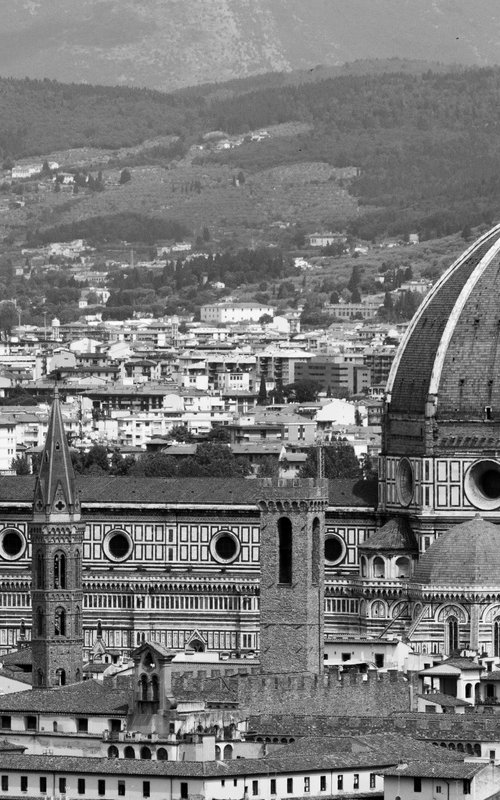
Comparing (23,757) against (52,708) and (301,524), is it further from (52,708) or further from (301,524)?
(301,524)

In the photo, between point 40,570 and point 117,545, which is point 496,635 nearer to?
point 40,570

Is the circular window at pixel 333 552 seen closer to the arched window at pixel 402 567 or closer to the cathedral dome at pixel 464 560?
the arched window at pixel 402 567

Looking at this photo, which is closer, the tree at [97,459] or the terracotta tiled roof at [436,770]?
the terracotta tiled roof at [436,770]

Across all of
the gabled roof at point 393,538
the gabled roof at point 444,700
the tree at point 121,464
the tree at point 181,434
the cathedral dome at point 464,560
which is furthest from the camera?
the tree at point 181,434

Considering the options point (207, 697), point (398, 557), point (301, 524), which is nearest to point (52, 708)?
point (207, 697)

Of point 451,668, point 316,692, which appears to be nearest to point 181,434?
point 451,668

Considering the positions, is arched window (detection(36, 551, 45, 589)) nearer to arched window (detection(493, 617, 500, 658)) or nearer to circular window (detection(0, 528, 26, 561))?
arched window (detection(493, 617, 500, 658))

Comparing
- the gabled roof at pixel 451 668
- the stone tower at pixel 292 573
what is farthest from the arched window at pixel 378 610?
the gabled roof at pixel 451 668
